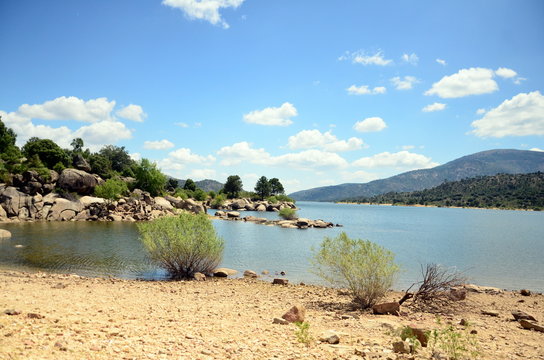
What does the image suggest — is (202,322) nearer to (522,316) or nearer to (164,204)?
(522,316)

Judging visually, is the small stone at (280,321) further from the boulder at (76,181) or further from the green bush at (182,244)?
the boulder at (76,181)

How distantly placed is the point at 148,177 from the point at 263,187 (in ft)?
253

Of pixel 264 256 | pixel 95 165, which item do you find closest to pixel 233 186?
pixel 95 165

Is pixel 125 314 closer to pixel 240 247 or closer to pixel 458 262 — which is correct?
pixel 240 247

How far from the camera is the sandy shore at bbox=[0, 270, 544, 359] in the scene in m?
7.65

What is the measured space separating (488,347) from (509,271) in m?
23.7

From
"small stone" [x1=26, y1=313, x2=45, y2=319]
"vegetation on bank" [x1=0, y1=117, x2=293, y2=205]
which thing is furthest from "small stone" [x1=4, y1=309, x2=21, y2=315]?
"vegetation on bank" [x1=0, y1=117, x2=293, y2=205]

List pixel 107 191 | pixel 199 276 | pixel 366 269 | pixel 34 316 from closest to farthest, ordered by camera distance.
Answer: pixel 34 316, pixel 366 269, pixel 199 276, pixel 107 191

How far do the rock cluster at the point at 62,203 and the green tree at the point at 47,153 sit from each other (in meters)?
10.5

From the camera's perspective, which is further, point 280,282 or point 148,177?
point 148,177

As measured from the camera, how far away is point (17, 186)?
61.7 m

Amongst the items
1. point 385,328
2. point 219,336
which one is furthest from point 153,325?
point 385,328

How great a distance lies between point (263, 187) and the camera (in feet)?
549

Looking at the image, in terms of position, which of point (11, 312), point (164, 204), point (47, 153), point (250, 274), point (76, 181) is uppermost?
point (47, 153)
